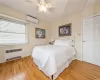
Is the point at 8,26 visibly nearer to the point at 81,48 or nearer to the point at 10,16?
the point at 10,16

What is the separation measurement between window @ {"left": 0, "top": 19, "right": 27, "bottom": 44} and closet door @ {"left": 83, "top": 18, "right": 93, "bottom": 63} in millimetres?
3019

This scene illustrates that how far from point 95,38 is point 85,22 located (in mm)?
821

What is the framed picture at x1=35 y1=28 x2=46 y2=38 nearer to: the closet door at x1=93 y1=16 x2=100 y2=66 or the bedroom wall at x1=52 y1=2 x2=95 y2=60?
the bedroom wall at x1=52 y1=2 x2=95 y2=60

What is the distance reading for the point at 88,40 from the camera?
2.69 meters

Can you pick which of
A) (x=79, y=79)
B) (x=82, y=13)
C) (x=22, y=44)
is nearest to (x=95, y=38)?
(x=82, y=13)

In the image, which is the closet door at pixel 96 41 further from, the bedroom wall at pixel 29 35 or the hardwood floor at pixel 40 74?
the bedroom wall at pixel 29 35

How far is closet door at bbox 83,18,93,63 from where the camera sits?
260 cm

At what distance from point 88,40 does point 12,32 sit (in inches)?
137

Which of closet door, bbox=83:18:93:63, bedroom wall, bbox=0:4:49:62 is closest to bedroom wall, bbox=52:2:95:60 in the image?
closet door, bbox=83:18:93:63

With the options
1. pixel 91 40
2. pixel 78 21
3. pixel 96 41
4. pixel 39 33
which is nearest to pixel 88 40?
pixel 91 40

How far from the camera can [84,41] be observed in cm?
283

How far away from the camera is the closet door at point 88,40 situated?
2.60 metres

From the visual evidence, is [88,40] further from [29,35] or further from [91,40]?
[29,35]

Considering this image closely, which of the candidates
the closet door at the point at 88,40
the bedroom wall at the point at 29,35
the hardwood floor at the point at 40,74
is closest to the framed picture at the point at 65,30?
the closet door at the point at 88,40
